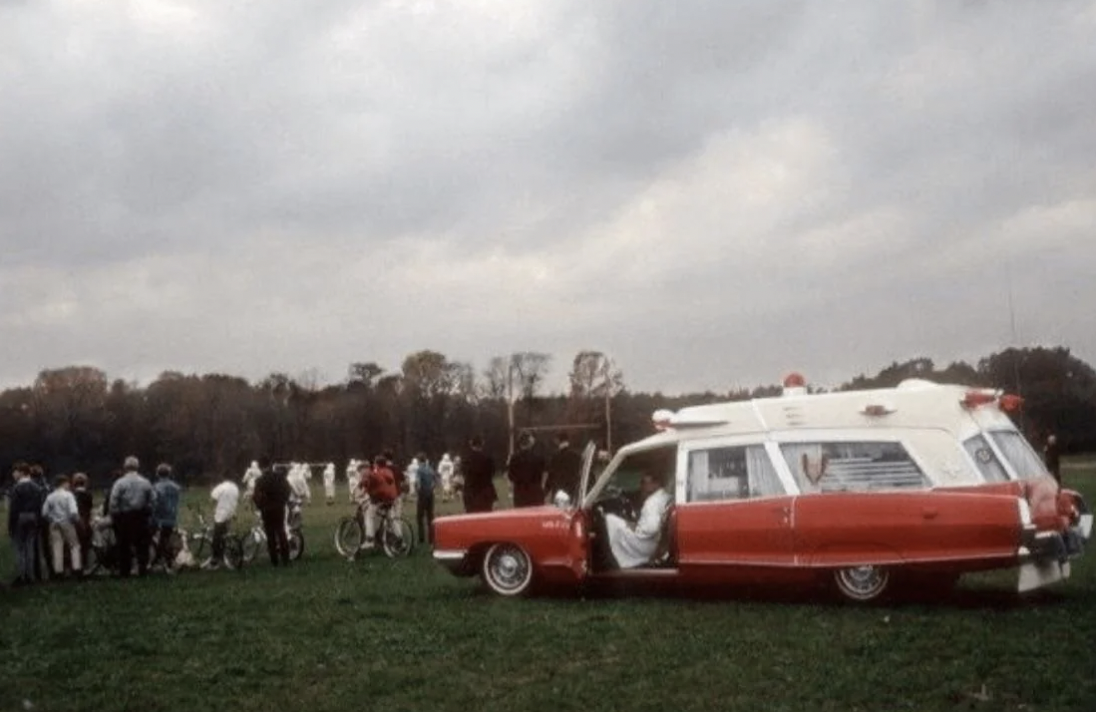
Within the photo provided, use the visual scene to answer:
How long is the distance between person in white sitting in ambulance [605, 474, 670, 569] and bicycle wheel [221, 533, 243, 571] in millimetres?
9590

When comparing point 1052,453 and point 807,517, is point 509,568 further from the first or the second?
point 1052,453

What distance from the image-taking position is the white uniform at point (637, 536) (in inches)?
608

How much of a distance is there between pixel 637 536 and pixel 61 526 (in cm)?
1110

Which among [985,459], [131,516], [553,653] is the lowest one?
[553,653]

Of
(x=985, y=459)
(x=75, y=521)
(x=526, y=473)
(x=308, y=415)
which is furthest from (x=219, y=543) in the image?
(x=308, y=415)

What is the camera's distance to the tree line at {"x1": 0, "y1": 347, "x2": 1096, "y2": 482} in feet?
326

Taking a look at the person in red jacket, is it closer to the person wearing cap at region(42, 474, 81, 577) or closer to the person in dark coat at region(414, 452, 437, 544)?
the person in dark coat at region(414, 452, 437, 544)

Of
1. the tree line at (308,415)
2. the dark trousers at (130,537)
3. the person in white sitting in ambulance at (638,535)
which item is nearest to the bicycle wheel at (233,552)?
the dark trousers at (130,537)

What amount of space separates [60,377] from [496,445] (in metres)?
40.1

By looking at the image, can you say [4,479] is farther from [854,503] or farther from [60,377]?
[854,503]

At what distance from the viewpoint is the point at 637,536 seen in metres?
15.5

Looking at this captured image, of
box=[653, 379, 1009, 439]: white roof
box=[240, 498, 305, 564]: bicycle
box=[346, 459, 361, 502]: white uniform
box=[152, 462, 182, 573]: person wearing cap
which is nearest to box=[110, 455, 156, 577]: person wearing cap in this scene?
box=[152, 462, 182, 573]: person wearing cap

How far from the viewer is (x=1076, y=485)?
4294cm

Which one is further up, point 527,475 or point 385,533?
point 527,475
